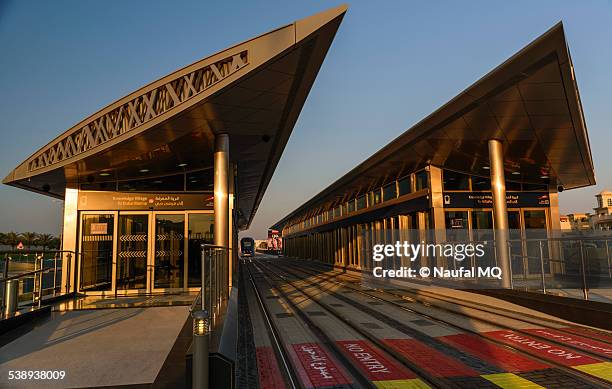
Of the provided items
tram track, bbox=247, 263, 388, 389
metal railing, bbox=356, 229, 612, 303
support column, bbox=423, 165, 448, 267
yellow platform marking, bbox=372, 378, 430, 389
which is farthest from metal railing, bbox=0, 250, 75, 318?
support column, bbox=423, 165, 448, 267

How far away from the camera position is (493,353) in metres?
6.81

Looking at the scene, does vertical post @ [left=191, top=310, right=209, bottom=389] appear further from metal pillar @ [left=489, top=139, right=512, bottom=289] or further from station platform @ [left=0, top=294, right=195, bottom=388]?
metal pillar @ [left=489, top=139, right=512, bottom=289]

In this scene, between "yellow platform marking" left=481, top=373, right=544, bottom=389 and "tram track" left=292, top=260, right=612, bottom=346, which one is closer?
"yellow platform marking" left=481, top=373, right=544, bottom=389

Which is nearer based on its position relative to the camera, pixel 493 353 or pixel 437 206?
pixel 493 353

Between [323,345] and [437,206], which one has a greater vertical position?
[437,206]

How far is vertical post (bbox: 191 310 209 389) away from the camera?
3844mm

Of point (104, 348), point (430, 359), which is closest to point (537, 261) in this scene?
point (430, 359)

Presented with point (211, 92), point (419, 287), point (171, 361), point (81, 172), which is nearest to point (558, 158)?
point (419, 287)

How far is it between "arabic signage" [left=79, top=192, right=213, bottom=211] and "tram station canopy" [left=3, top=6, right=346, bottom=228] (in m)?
0.55

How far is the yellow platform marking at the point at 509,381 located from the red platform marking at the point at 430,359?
239mm

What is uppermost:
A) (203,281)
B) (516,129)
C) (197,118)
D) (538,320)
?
(516,129)

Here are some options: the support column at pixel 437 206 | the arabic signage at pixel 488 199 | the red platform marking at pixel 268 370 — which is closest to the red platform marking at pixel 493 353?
the red platform marking at pixel 268 370

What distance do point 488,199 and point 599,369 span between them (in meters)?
13.1

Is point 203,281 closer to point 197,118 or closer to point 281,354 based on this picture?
point 281,354
